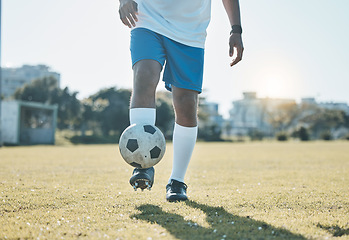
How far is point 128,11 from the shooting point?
9.15 feet

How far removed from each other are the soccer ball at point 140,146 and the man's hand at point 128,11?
2.88ft

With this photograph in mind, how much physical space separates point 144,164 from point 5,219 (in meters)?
0.99

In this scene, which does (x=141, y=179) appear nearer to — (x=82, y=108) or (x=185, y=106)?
(x=185, y=106)

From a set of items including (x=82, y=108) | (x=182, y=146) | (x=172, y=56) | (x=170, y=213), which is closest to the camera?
(x=170, y=213)

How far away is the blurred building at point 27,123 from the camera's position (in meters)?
26.3

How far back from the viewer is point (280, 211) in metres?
2.54

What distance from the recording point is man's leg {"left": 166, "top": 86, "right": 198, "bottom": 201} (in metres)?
3.09

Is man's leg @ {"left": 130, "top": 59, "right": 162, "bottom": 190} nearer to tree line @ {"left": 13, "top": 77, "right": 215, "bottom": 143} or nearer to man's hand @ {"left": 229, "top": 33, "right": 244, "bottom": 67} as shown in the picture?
man's hand @ {"left": 229, "top": 33, "right": 244, "bottom": 67}

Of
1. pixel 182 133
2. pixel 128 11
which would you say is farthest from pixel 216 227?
pixel 128 11

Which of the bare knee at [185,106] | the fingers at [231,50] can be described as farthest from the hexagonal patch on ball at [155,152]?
the fingers at [231,50]

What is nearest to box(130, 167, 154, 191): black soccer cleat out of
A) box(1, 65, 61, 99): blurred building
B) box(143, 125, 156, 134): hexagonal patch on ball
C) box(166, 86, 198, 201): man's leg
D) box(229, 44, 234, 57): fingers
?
box(143, 125, 156, 134): hexagonal patch on ball

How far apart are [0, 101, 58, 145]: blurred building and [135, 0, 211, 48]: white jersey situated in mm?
25563

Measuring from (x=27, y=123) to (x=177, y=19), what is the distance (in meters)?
31.9

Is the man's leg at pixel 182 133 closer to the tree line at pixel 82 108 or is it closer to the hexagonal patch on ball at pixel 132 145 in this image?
the hexagonal patch on ball at pixel 132 145
